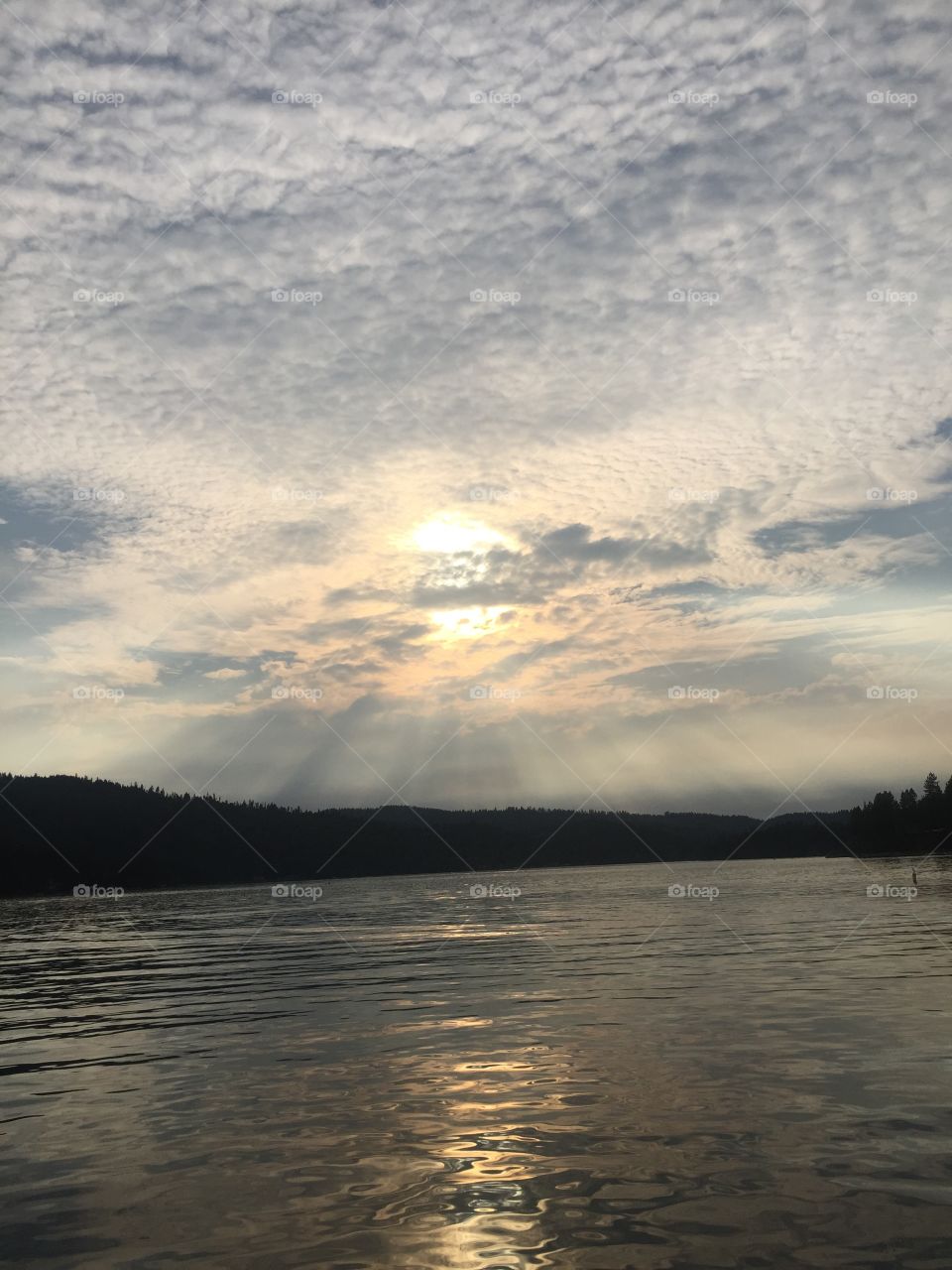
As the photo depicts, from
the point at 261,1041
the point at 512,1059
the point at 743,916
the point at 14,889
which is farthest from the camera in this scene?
the point at 14,889

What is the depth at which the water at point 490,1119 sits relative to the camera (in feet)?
37.9

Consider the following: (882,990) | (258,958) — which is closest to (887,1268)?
(882,990)

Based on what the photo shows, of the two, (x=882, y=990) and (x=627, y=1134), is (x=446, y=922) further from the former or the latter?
(x=627, y=1134)

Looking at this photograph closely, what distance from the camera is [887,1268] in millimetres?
10242

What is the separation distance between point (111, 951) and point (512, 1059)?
47.2 metres

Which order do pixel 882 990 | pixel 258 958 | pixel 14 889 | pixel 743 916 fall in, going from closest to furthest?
1. pixel 882 990
2. pixel 258 958
3. pixel 743 916
4. pixel 14 889

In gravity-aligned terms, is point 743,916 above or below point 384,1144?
below

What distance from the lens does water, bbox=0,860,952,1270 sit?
1156cm

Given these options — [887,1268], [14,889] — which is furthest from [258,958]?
→ [14,889]

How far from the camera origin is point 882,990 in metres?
30.9

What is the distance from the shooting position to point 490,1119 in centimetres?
1678

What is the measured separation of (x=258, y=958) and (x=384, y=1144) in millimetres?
38504

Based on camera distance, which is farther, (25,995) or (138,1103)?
(25,995)

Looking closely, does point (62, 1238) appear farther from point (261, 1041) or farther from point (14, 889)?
point (14, 889)
